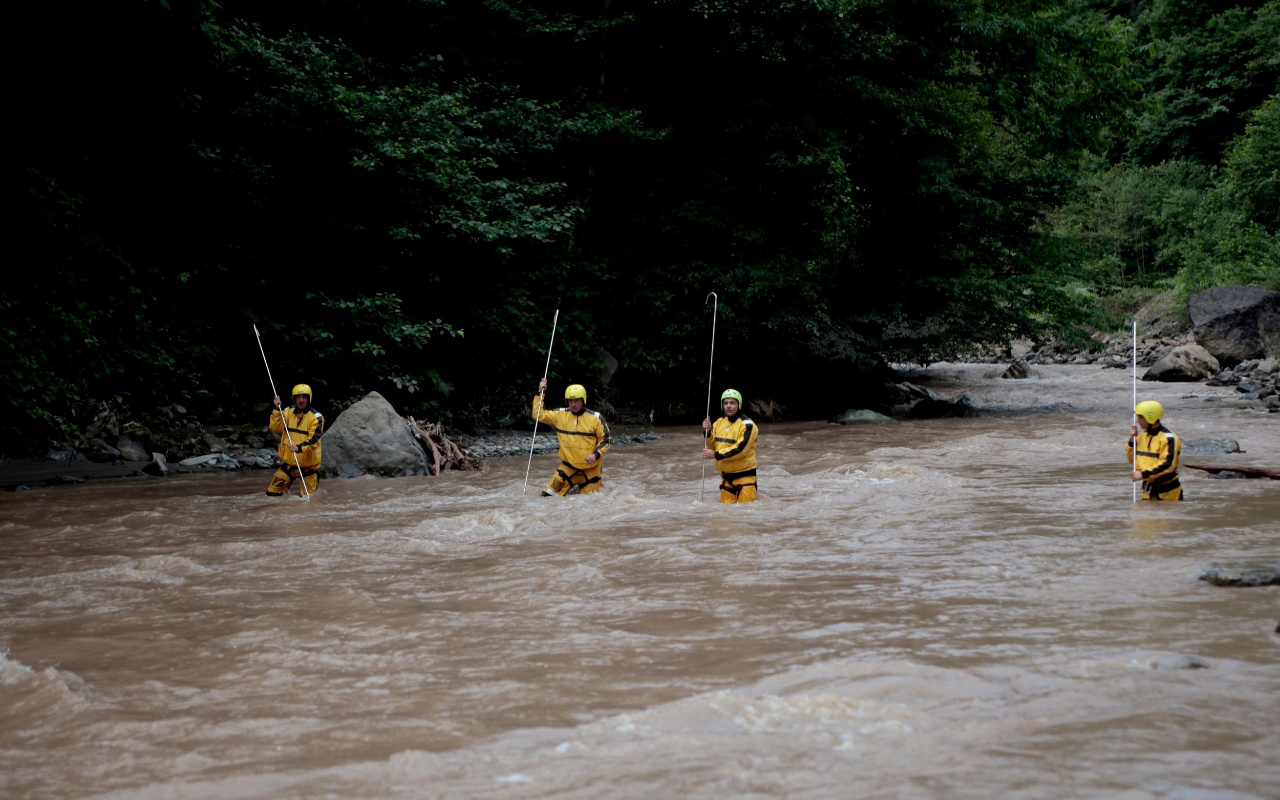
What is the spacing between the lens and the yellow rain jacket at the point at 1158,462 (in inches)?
388

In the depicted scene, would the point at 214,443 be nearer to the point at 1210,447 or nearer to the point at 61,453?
the point at 61,453

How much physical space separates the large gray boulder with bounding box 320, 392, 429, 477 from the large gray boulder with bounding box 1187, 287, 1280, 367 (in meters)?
24.9

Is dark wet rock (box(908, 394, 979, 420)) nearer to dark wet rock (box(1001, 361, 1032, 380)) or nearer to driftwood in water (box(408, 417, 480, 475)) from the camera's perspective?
dark wet rock (box(1001, 361, 1032, 380))

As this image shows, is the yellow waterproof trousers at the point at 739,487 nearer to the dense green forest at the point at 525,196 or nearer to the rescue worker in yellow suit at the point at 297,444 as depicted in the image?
the rescue worker in yellow suit at the point at 297,444

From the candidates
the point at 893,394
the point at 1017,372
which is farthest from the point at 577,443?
the point at 1017,372

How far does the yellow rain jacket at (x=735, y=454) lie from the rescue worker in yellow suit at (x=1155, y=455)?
3724mm

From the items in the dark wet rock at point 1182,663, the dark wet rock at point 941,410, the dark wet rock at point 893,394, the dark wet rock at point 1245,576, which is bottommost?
the dark wet rock at point 1182,663

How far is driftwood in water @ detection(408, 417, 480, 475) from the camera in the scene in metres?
14.9

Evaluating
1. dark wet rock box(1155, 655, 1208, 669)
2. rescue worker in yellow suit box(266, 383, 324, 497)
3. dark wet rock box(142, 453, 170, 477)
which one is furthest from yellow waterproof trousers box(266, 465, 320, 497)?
dark wet rock box(1155, 655, 1208, 669)

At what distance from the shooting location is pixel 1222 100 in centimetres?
Answer: 4112

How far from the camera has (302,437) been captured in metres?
12.4

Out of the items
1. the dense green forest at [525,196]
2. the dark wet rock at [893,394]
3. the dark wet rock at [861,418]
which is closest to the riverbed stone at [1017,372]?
the dark wet rock at [893,394]

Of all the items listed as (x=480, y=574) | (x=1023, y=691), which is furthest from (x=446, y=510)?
(x=1023, y=691)

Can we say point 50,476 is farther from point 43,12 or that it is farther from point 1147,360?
point 1147,360
